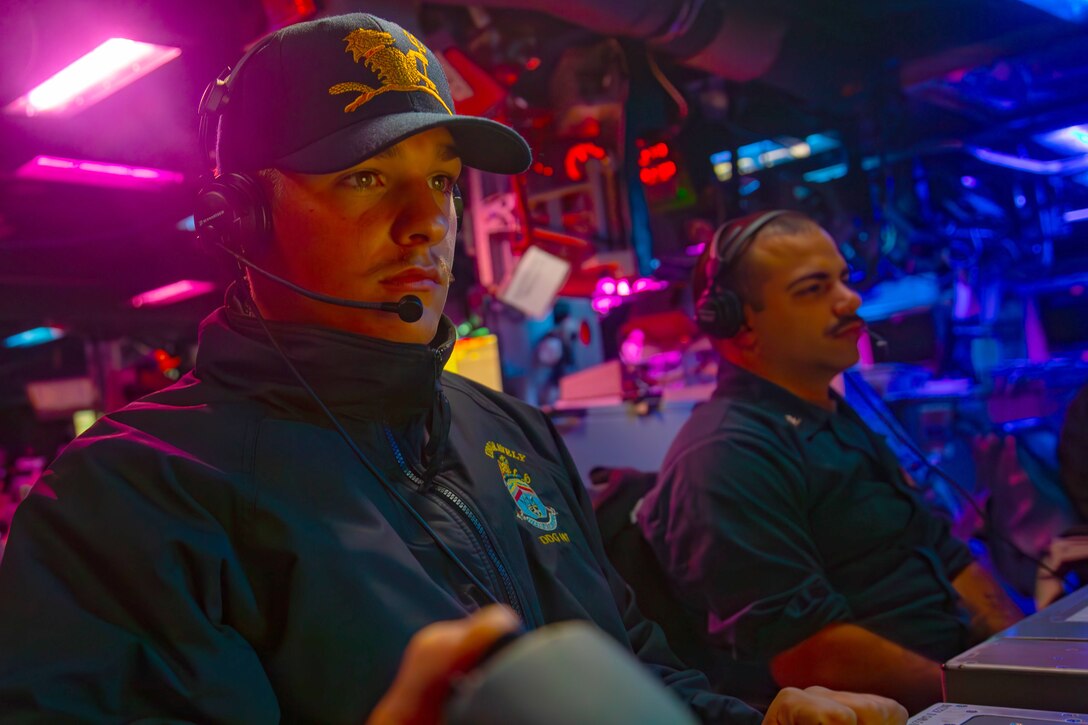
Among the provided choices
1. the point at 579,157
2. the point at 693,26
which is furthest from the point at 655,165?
the point at 693,26

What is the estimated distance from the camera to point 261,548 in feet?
3.16

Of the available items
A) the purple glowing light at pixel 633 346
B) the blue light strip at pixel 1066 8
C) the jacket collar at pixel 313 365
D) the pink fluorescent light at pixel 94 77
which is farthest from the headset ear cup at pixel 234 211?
the blue light strip at pixel 1066 8

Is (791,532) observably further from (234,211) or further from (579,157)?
(579,157)

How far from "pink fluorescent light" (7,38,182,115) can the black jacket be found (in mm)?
1365

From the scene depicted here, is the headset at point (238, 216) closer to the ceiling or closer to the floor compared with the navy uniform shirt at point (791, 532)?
closer to the ceiling

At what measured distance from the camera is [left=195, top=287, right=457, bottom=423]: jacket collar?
107 centimetres

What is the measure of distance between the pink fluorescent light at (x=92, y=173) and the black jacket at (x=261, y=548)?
2408 millimetres

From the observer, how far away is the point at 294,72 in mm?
1093

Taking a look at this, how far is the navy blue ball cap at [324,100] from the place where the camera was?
3.52 ft

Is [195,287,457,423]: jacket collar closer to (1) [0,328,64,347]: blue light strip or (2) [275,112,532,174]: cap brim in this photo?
(2) [275,112,532,174]: cap brim

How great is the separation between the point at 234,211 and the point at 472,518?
1.62 ft

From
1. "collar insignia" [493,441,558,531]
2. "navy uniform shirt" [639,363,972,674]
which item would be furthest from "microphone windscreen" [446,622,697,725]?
"navy uniform shirt" [639,363,972,674]

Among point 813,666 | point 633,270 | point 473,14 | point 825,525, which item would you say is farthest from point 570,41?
point 813,666

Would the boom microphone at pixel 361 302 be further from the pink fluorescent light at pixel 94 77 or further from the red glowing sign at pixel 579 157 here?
the red glowing sign at pixel 579 157
